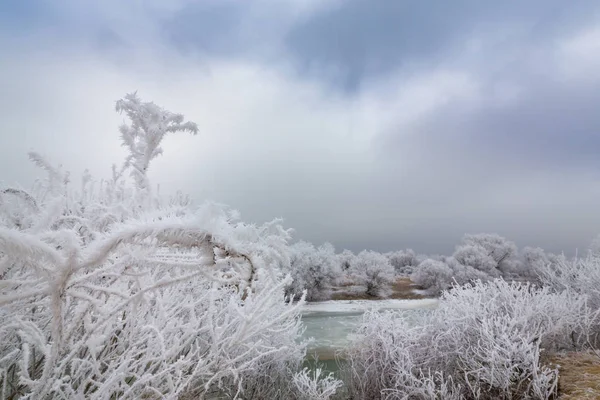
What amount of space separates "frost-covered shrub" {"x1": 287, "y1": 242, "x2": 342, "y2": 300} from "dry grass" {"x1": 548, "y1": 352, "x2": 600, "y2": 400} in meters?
18.6

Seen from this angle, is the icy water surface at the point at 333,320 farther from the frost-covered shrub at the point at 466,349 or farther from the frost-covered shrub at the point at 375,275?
the frost-covered shrub at the point at 375,275

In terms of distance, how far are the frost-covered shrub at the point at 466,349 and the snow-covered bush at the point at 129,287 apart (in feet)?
4.71

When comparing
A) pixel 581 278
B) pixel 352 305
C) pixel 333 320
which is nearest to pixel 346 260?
pixel 352 305

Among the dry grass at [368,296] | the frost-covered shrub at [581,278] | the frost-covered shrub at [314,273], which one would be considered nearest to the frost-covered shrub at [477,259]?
the dry grass at [368,296]

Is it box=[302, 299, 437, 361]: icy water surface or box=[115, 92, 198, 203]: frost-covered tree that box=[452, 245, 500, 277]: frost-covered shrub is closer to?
box=[302, 299, 437, 361]: icy water surface

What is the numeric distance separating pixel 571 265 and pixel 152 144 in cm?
1249

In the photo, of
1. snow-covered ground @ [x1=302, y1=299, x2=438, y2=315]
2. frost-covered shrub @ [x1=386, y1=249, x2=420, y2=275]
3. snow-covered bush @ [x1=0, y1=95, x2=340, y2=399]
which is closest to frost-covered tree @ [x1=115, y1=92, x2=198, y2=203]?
snow-covered bush @ [x1=0, y1=95, x2=340, y2=399]

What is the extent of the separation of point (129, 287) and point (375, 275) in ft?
86.3

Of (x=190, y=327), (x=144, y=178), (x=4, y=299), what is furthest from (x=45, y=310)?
(x=4, y=299)

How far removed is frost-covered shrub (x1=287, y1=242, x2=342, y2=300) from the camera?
2525cm

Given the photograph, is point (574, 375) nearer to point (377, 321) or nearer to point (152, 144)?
point (377, 321)

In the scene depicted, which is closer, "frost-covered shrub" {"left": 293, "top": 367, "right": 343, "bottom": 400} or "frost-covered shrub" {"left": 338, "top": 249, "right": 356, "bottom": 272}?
"frost-covered shrub" {"left": 293, "top": 367, "right": 343, "bottom": 400}

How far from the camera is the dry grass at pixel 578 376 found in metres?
5.08

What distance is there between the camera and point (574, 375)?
5738mm
